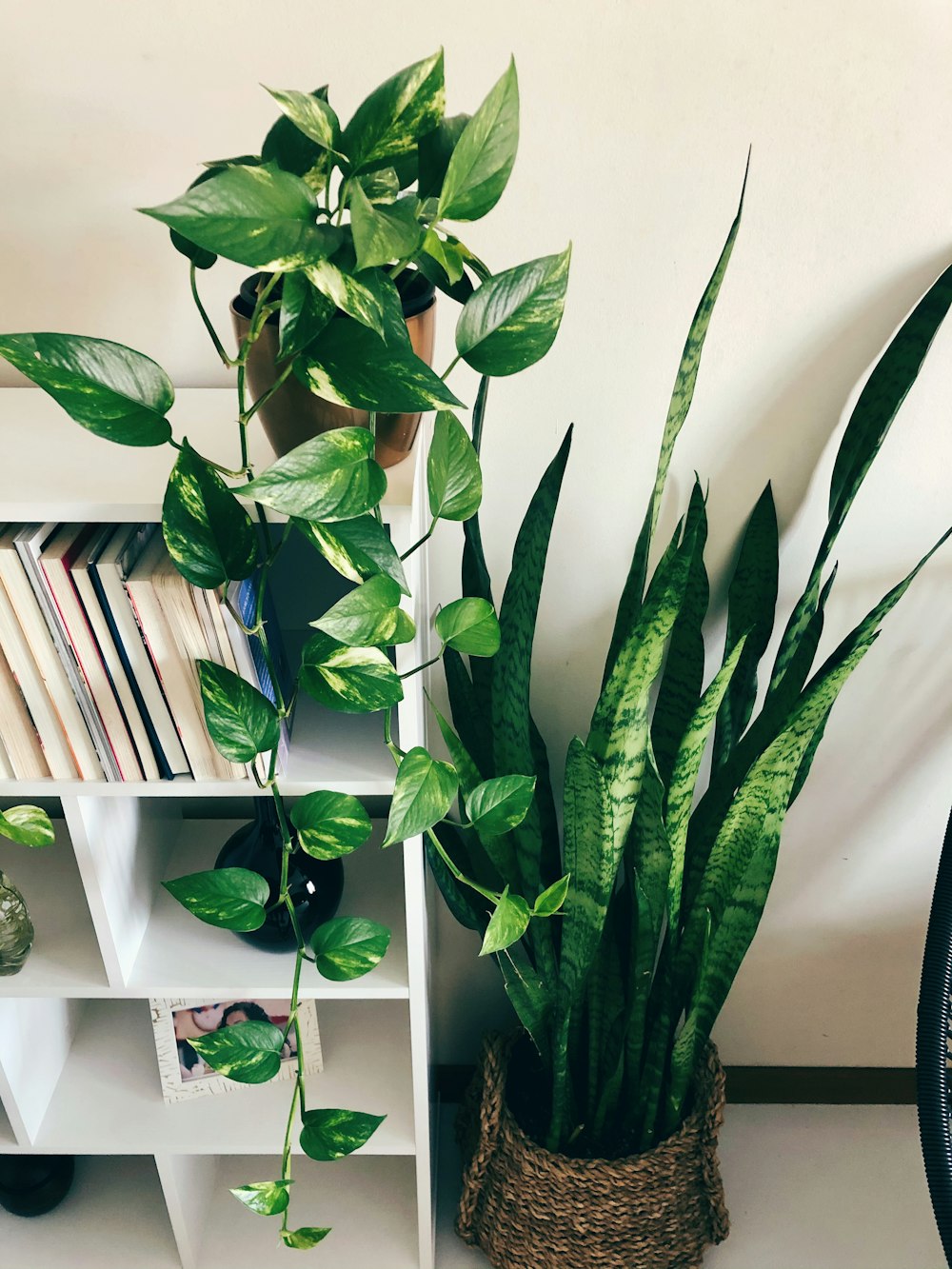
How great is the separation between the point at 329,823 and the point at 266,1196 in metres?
0.34

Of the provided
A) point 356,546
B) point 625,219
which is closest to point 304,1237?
point 356,546

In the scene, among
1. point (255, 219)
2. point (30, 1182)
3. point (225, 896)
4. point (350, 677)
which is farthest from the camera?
point (30, 1182)

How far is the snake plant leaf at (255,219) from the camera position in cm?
53

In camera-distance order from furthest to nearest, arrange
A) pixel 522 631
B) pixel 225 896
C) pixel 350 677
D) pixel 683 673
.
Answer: pixel 683 673 < pixel 522 631 < pixel 225 896 < pixel 350 677

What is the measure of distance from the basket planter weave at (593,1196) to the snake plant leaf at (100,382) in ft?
2.92

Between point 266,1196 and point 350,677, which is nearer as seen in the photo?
point 350,677

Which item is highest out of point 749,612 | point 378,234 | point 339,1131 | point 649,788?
point 378,234

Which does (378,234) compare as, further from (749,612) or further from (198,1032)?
(198,1032)

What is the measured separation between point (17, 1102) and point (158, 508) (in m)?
0.71

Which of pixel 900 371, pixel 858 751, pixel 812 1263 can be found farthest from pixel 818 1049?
pixel 900 371

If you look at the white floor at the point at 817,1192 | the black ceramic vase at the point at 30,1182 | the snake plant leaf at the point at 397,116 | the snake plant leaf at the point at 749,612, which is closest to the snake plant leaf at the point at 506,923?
the snake plant leaf at the point at 749,612

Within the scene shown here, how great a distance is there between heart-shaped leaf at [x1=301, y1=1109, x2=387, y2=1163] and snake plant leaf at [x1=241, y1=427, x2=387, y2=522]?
56 centimetres

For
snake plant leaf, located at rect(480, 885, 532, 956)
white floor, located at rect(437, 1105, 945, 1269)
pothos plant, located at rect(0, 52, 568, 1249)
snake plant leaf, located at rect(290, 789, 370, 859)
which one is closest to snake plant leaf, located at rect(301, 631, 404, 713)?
pothos plant, located at rect(0, 52, 568, 1249)

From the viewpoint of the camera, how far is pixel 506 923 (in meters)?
0.88
